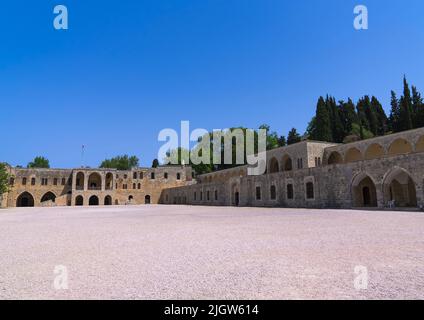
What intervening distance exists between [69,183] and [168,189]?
17.4 meters

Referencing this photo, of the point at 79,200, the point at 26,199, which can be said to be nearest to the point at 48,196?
the point at 26,199

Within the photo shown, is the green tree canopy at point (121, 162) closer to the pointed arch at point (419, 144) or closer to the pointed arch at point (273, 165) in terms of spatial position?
the pointed arch at point (273, 165)

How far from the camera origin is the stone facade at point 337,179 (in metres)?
18.9

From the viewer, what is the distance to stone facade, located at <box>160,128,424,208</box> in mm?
18922

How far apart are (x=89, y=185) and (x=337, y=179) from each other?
156 feet

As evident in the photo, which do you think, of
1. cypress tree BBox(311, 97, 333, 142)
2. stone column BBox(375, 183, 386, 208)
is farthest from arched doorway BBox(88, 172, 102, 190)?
stone column BBox(375, 183, 386, 208)

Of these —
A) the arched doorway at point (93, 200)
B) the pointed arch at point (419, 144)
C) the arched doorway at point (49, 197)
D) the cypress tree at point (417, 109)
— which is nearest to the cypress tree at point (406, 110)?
the cypress tree at point (417, 109)

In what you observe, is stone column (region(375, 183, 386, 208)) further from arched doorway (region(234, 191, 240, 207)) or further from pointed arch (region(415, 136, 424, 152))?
arched doorway (region(234, 191, 240, 207))

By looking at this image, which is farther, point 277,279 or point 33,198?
point 33,198

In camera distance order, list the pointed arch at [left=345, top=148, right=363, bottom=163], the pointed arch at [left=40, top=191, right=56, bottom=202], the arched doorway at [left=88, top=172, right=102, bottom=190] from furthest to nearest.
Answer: the arched doorway at [left=88, top=172, right=102, bottom=190] → the pointed arch at [left=40, top=191, right=56, bottom=202] → the pointed arch at [left=345, top=148, right=363, bottom=163]
